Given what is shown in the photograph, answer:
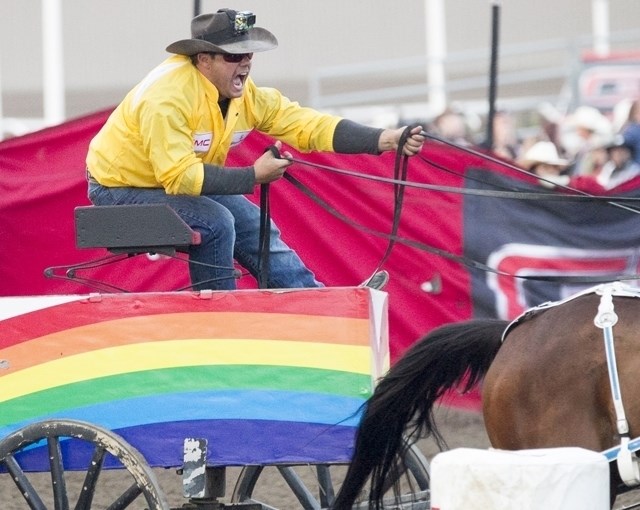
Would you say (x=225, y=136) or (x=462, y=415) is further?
(x=462, y=415)

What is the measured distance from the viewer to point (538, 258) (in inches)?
294

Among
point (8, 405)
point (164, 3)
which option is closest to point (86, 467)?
point (8, 405)

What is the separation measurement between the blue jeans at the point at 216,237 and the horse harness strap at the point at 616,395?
4.64ft

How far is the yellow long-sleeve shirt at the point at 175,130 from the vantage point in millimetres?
4543

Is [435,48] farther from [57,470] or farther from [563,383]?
[563,383]

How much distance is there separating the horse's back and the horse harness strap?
0.03 metres

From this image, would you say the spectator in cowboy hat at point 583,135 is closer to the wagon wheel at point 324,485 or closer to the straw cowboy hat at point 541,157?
the straw cowboy hat at point 541,157

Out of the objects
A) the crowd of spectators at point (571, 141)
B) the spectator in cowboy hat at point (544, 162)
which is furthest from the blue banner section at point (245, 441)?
the spectator in cowboy hat at point (544, 162)

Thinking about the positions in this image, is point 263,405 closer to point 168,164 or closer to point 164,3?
point 168,164

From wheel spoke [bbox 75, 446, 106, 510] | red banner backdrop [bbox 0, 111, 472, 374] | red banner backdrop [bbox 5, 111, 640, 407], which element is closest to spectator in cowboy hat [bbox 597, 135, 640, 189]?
red banner backdrop [bbox 5, 111, 640, 407]

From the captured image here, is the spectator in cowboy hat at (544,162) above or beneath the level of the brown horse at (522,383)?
beneath

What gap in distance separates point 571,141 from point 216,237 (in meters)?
7.92

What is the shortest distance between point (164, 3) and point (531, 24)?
21.1 ft

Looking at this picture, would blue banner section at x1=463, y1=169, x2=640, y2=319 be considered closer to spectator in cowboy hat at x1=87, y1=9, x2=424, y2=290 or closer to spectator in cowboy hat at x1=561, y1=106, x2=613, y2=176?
spectator in cowboy hat at x1=87, y1=9, x2=424, y2=290
